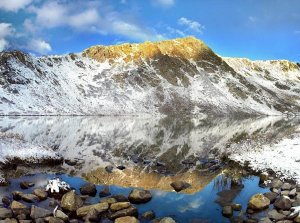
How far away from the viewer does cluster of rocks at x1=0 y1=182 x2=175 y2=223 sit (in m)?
19.2

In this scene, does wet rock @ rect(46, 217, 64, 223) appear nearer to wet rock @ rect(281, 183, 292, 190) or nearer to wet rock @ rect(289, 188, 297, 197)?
wet rock @ rect(289, 188, 297, 197)

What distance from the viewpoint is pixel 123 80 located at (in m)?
176

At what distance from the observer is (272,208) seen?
22.5m

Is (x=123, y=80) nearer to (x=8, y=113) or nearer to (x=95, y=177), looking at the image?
(x=8, y=113)

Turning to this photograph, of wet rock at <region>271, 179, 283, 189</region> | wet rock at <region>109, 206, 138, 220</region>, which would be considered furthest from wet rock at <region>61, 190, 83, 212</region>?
wet rock at <region>271, 179, 283, 189</region>

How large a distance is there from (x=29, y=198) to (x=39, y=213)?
3450 millimetres

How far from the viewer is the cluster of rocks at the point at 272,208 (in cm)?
2003

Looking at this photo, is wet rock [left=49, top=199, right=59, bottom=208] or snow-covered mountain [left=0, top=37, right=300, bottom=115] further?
snow-covered mountain [left=0, top=37, right=300, bottom=115]

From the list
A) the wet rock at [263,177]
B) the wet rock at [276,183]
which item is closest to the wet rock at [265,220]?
the wet rock at [276,183]

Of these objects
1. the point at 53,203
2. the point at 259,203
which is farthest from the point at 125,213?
the point at 259,203

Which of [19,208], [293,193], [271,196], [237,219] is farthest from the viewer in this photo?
[293,193]

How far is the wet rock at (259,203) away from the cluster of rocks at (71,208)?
247 inches

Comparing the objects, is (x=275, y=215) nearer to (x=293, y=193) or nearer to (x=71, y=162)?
(x=293, y=193)

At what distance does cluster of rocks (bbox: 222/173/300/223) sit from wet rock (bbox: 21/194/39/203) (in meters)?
11.9
